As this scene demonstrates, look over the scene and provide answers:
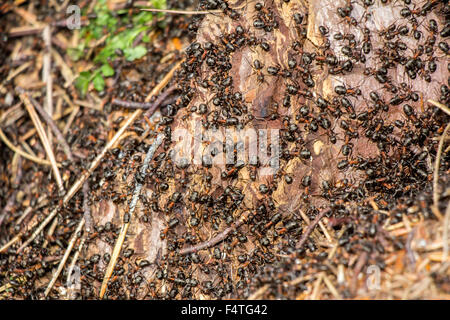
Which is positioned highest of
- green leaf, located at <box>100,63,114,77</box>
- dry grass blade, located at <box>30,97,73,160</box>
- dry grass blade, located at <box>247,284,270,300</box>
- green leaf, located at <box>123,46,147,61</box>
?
green leaf, located at <box>123,46,147,61</box>

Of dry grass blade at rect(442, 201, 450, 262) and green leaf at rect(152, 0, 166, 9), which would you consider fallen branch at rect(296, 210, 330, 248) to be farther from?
green leaf at rect(152, 0, 166, 9)

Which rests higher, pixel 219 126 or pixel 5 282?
pixel 219 126

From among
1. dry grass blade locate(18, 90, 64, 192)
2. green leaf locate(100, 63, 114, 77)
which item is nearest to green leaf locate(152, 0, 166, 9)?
green leaf locate(100, 63, 114, 77)

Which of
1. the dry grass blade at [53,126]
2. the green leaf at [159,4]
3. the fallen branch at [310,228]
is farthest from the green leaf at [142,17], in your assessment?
the fallen branch at [310,228]

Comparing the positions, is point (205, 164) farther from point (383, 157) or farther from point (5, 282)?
point (5, 282)

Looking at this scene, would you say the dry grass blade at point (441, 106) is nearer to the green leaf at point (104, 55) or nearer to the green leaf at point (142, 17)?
the green leaf at point (142, 17)
